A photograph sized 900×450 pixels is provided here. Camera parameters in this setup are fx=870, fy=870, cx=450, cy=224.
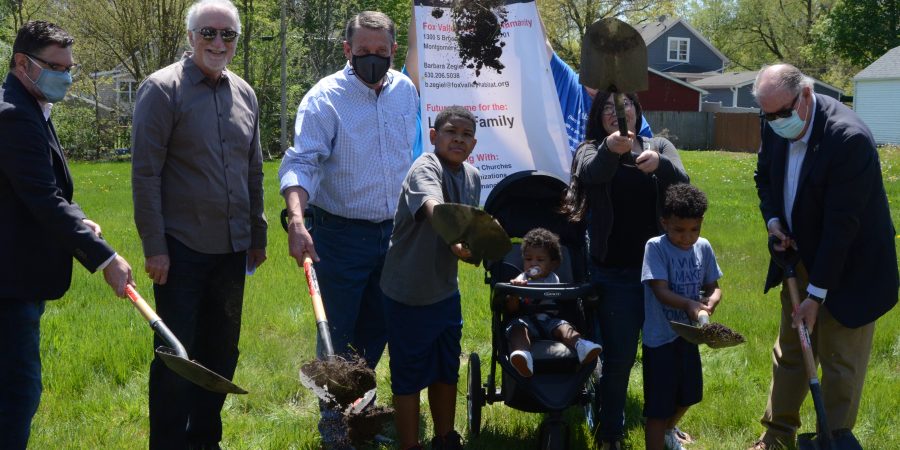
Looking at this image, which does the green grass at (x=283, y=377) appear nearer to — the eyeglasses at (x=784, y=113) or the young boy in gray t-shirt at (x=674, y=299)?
the young boy in gray t-shirt at (x=674, y=299)

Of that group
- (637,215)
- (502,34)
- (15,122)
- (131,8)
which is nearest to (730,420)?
(637,215)

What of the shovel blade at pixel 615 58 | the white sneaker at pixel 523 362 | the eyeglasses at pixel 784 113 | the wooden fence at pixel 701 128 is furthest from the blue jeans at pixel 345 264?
the wooden fence at pixel 701 128

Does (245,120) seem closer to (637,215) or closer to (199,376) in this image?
(199,376)

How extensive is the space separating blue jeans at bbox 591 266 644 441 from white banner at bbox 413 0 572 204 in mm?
1739

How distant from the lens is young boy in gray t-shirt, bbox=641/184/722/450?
4348mm

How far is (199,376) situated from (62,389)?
2.53 m

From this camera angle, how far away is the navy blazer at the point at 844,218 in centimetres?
423

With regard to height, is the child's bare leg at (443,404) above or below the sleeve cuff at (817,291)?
below

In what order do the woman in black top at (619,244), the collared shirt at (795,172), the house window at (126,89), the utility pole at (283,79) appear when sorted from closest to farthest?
the collared shirt at (795,172) → the woman in black top at (619,244) → the utility pole at (283,79) → the house window at (126,89)

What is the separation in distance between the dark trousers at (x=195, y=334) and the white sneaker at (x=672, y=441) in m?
2.46

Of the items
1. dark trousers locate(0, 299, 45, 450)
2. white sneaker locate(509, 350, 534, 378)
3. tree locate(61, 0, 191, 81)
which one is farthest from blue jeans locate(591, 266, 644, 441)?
tree locate(61, 0, 191, 81)

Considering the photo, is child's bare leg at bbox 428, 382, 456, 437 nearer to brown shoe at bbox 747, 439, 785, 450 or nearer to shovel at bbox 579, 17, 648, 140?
shovel at bbox 579, 17, 648, 140

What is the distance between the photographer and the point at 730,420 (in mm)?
5328

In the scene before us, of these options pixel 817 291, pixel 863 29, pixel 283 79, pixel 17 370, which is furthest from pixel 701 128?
pixel 17 370
